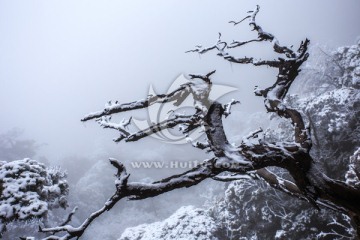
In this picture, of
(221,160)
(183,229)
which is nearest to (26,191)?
(221,160)

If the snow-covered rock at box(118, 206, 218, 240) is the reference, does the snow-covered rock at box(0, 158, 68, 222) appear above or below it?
above

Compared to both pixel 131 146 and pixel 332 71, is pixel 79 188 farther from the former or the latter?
pixel 332 71

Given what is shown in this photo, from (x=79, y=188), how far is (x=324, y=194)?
134 feet

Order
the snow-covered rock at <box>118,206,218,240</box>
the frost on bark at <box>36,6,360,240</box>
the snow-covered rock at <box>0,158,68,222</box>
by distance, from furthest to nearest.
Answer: the snow-covered rock at <box>118,206,218,240</box>
the snow-covered rock at <box>0,158,68,222</box>
the frost on bark at <box>36,6,360,240</box>

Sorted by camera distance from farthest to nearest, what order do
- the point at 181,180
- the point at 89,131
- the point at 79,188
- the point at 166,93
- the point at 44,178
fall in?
the point at 89,131 < the point at 79,188 < the point at 44,178 < the point at 166,93 < the point at 181,180

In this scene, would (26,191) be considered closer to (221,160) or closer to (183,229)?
(221,160)

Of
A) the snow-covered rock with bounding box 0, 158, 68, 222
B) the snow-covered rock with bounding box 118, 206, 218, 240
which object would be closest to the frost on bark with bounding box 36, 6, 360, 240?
the snow-covered rock with bounding box 0, 158, 68, 222

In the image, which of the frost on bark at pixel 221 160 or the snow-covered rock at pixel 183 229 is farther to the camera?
the snow-covered rock at pixel 183 229

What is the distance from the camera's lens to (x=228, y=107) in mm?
5750

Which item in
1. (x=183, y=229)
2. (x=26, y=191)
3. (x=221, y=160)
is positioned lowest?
(x=183, y=229)

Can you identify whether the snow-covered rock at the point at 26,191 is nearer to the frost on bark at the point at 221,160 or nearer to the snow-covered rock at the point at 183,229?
the frost on bark at the point at 221,160

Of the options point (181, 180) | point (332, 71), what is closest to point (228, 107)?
point (181, 180)

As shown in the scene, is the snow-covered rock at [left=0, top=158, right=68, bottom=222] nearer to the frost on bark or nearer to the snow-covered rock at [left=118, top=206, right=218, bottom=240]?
the frost on bark

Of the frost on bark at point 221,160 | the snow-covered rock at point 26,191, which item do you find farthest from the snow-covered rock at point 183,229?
the frost on bark at point 221,160
